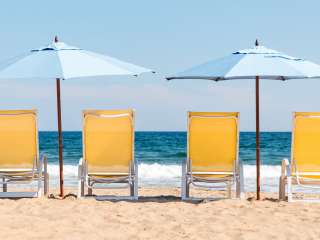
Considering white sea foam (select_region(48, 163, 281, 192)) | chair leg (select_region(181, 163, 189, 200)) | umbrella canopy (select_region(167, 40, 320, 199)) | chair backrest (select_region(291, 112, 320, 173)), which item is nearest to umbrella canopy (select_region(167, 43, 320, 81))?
umbrella canopy (select_region(167, 40, 320, 199))

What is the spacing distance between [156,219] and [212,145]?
56.7 inches

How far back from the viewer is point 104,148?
752cm

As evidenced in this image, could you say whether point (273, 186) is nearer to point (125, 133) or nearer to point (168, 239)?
point (125, 133)

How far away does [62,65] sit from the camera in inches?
285

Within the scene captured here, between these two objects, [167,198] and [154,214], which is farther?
[167,198]

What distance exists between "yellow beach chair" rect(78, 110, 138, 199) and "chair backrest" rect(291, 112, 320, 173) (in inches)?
78.6

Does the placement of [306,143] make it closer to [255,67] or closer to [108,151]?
[255,67]

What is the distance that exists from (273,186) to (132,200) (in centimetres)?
627

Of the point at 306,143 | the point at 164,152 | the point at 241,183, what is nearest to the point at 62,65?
the point at 241,183

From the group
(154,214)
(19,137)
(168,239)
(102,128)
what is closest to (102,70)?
(102,128)

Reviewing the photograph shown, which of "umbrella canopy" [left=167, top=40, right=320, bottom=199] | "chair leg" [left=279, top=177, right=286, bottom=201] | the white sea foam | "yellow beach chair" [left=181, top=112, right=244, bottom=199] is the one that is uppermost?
"umbrella canopy" [left=167, top=40, right=320, bottom=199]

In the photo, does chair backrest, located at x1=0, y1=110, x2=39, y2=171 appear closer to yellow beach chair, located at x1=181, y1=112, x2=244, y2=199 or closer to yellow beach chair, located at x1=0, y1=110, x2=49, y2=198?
yellow beach chair, located at x1=0, y1=110, x2=49, y2=198

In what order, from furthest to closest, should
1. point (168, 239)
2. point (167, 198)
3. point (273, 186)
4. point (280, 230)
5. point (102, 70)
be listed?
1. point (273, 186)
2. point (167, 198)
3. point (102, 70)
4. point (280, 230)
5. point (168, 239)

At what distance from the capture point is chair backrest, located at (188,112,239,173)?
7.44 metres
